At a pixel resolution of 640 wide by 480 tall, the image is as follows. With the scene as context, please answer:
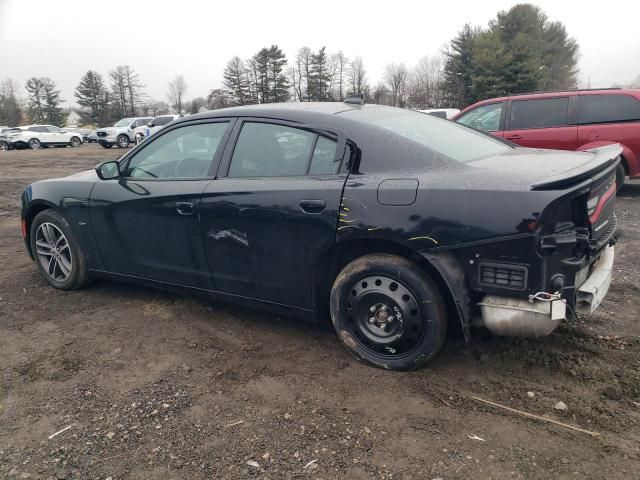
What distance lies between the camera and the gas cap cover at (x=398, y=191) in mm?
2609

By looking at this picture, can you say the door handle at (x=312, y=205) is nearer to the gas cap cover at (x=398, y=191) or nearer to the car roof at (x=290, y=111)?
the gas cap cover at (x=398, y=191)

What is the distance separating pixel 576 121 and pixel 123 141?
2658cm

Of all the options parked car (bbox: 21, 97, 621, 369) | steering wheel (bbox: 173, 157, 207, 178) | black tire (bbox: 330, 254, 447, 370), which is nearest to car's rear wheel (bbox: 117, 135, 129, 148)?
parked car (bbox: 21, 97, 621, 369)

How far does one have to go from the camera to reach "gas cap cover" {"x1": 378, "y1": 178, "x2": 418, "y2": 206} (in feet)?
8.56

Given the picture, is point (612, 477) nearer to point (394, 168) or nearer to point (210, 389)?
point (394, 168)

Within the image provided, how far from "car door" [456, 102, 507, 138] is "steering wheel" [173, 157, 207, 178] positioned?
5576 mm

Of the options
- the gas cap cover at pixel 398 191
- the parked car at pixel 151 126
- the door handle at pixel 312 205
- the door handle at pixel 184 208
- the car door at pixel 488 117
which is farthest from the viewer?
the parked car at pixel 151 126

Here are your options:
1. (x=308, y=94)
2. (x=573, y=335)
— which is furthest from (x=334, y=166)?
(x=308, y=94)

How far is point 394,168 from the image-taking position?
274 cm

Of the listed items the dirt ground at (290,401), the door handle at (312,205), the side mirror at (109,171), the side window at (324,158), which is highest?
the side window at (324,158)

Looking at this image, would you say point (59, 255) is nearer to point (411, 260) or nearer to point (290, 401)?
point (290, 401)

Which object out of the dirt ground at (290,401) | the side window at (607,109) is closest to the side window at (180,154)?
the dirt ground at (290,401)

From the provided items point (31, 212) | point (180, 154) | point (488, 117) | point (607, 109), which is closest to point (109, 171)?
point (180, 154)

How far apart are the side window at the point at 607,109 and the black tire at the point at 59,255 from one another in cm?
699
